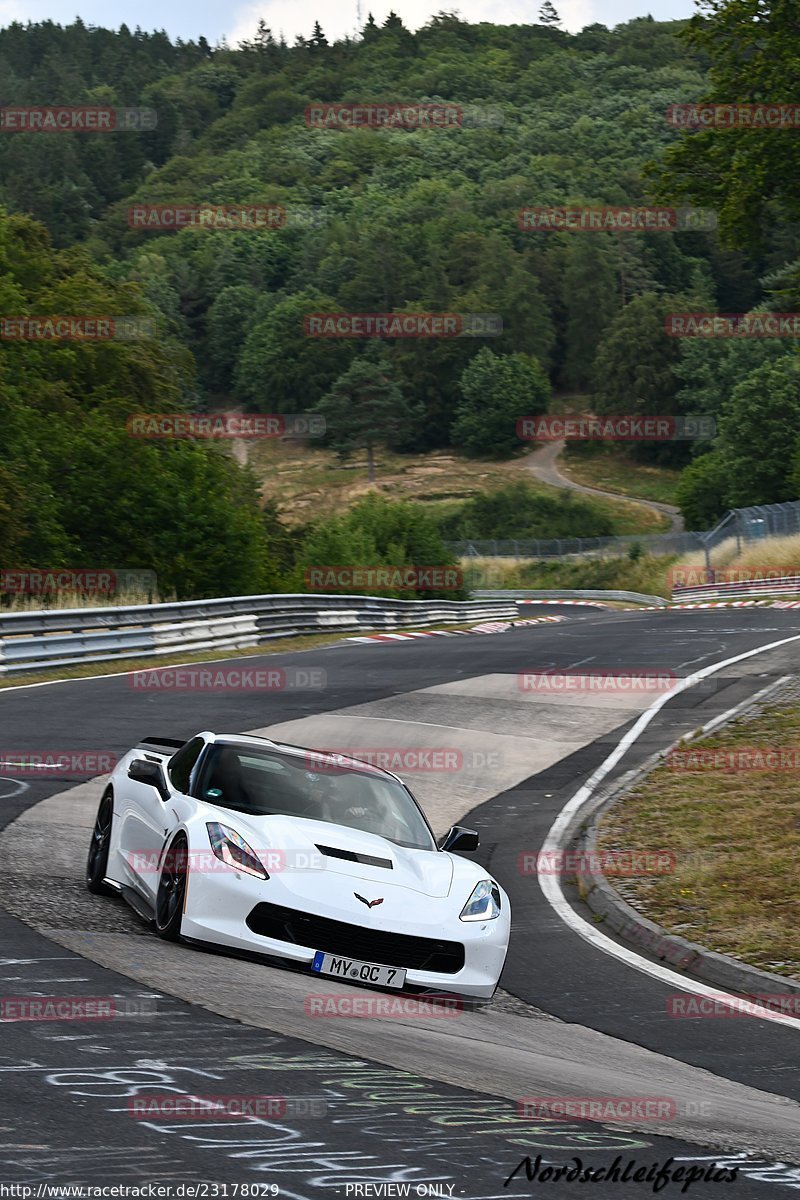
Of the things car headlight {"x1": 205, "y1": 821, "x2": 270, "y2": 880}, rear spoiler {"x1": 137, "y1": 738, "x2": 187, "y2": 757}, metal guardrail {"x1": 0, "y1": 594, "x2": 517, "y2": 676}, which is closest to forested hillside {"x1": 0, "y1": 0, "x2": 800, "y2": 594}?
metal guardrail {"x1": 0, "y1": 594, "x2": 517, "y2": 676}

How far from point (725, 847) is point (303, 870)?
6048mm

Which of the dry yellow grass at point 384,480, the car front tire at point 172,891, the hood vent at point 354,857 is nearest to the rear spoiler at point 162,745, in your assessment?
the car front tire at point 172,891

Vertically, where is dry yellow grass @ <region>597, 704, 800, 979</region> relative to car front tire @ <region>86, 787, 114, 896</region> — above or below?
below

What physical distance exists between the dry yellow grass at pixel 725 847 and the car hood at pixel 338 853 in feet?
8.18

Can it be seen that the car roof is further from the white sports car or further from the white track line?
the white track line

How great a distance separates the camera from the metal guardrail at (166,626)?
23609mm

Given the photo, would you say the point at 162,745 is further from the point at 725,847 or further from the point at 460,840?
the point at 725,847

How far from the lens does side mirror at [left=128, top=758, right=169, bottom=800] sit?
Result: 9.33m

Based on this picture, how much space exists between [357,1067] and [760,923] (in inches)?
208

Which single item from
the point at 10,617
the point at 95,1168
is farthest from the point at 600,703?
the point at 95,1168

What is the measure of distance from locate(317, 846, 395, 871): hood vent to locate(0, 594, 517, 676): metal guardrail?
15516 mm

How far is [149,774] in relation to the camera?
9.73m

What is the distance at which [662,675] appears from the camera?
2631 cm

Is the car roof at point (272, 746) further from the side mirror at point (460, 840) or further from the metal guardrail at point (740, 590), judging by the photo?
the metal guardrail at point (740, 590)
